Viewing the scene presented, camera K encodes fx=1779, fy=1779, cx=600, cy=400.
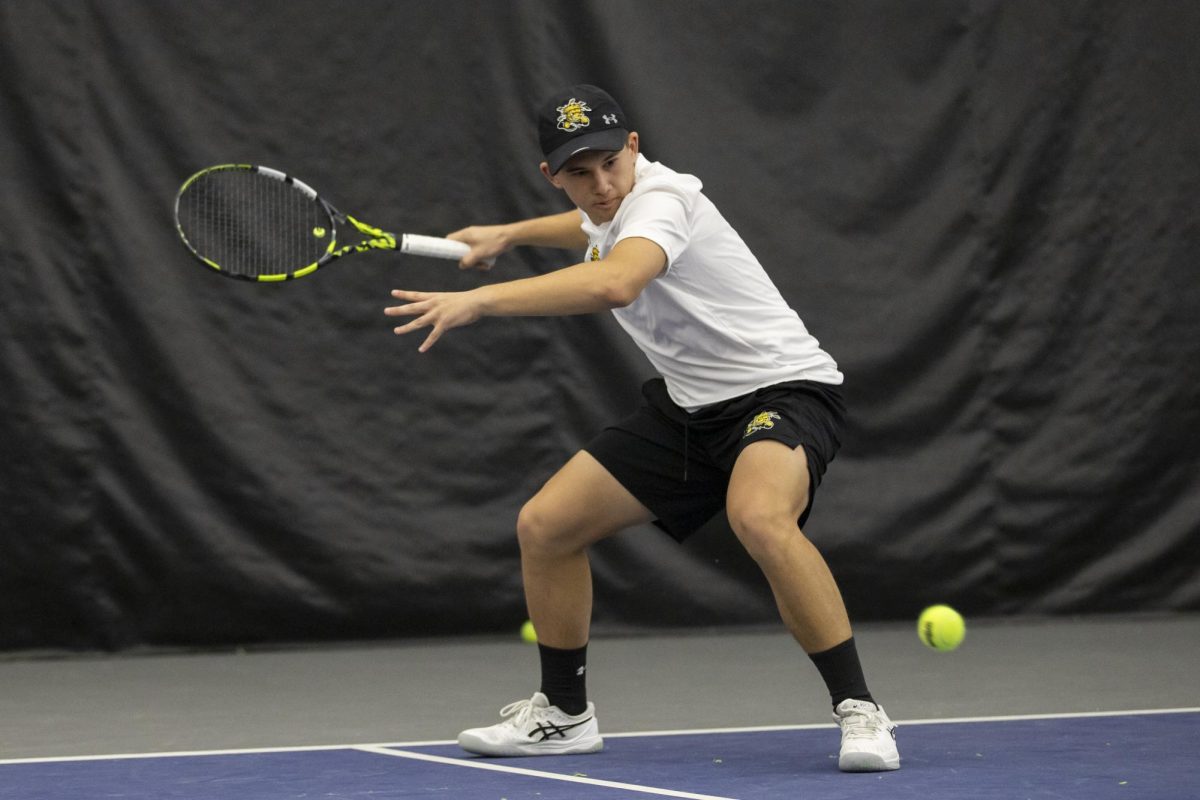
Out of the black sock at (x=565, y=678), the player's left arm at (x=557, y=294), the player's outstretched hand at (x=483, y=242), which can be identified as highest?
the player's outstretched hand at (x=483, y=242)

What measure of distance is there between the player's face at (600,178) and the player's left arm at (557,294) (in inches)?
9.3

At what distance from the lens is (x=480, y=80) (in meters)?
5.69

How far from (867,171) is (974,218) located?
15.8 inches

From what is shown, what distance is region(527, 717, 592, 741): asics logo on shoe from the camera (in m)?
3.69

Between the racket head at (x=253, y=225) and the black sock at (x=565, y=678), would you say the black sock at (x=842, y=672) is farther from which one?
the racket head at (x=253, y=225)

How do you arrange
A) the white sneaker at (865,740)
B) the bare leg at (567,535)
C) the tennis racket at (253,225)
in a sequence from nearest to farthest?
1. the white sneaker at (865,740)
2. the bare leg at (567,535)
3. the tennis racket at (253,225)

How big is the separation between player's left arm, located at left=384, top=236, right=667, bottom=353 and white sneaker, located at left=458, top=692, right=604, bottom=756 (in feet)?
3.14

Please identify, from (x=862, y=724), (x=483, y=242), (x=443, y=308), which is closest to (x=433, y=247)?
(x=483, y=242)

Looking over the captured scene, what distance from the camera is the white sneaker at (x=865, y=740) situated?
3.35m

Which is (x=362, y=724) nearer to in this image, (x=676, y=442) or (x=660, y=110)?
(x=676, y=442)

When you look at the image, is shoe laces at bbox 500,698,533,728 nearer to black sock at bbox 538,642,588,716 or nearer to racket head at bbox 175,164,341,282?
black sock at bbox 538,642,588,716

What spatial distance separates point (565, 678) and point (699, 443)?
56cm

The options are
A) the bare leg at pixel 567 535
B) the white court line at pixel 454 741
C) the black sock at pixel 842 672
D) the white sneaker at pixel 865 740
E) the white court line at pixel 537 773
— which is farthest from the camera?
the white court line at pixel 454 741

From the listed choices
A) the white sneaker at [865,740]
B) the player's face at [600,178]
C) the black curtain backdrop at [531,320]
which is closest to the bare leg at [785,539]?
the white sneaker at [865,740]
